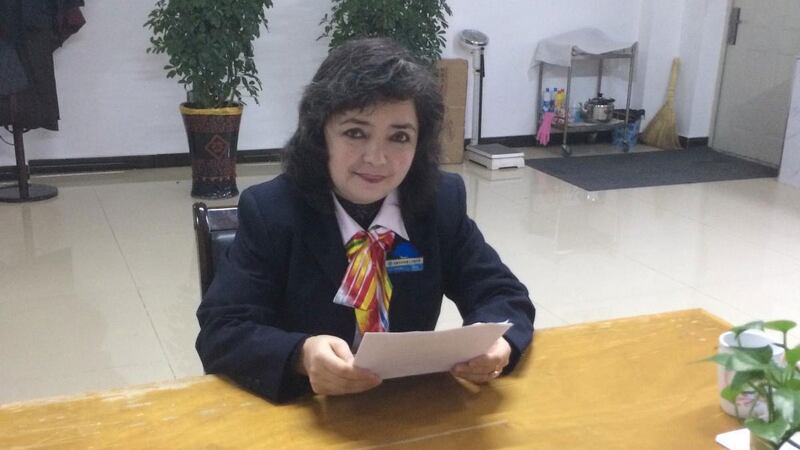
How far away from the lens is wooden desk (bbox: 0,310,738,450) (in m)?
1.11

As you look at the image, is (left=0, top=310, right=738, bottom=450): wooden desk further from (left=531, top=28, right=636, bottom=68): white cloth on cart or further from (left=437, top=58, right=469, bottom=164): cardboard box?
(left=531, top=28, right=636, bottom=68): white cloth on cart

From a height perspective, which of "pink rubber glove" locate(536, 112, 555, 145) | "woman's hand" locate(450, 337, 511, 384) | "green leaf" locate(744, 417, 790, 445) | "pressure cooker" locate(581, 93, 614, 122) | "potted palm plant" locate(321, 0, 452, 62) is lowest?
"pink rubber glove" locate(536, 112, 555, 145)

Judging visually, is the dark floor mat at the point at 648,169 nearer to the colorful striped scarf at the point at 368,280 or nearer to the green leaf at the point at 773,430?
the colorful striped scarf at the point at 368,280

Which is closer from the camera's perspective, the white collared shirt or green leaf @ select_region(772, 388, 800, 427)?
green leaf @ select_region(772, 388, 800, 427)

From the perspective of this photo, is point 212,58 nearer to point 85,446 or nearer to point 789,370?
point 85,446

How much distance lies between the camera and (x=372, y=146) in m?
1.37

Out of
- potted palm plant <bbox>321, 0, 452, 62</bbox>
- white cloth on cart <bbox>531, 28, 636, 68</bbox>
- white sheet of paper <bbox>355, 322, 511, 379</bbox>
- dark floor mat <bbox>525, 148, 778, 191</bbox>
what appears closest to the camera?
white sheet of paper <bbox>355, 322, 511, 379</bbox>

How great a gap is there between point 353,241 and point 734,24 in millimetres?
5624

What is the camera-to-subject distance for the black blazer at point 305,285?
4.27 ft

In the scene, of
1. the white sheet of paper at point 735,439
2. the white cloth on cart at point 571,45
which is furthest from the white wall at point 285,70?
the white sheet of paper at point 735,439

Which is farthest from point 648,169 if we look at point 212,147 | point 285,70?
point 212,147

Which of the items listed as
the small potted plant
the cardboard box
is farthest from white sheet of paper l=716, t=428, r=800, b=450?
the cardboard box

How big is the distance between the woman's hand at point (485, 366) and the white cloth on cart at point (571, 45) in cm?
504

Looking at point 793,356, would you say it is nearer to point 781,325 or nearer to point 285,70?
point 781,325
